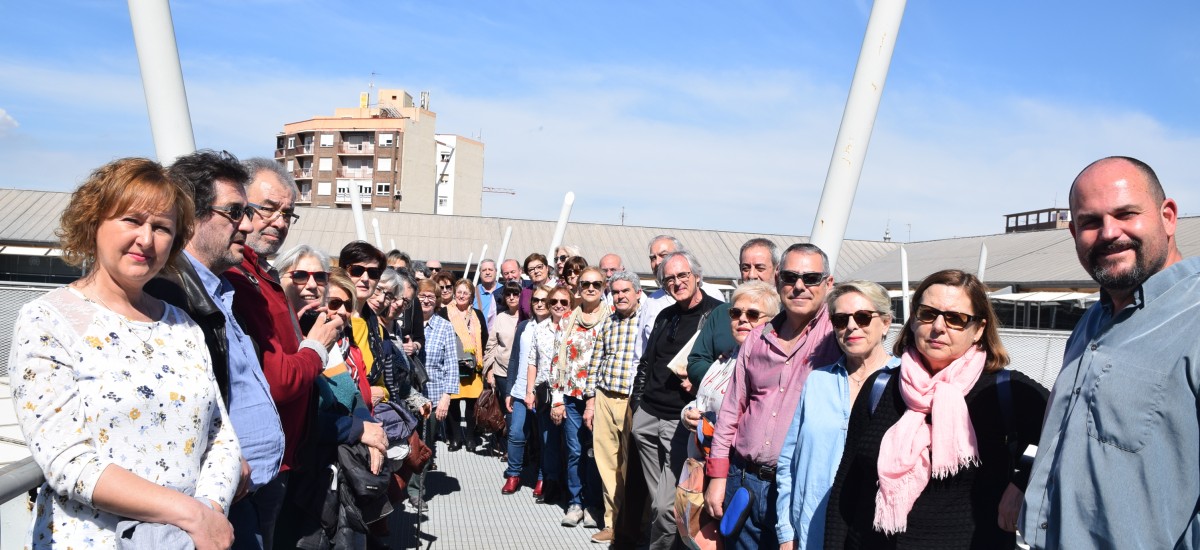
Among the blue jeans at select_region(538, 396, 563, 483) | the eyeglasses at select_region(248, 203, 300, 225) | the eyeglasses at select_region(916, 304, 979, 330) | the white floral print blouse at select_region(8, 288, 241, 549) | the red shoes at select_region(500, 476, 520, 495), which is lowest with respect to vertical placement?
the red shoes at select_region(500, 476, 520, 495)

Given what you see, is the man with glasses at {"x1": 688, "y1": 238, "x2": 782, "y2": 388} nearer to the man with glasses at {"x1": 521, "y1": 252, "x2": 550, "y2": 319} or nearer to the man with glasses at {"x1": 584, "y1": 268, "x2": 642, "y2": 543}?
the man with glasses at {"x1": 584, "y1": 268, "x2": 642, "y2": 543}

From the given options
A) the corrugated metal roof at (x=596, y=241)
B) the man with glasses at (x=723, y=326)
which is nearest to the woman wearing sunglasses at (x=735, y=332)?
the man with glasses at (x=723, y=326)

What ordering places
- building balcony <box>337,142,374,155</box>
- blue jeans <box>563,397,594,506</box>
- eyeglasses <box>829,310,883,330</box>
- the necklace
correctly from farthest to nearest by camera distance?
building balcony <box>337,142,374,155</box> < blue jeans <box>563,397,594,506</box> < eyeglasses <box>829,310,883,330</box> < the necklace

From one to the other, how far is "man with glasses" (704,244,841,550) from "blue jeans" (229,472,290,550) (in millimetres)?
1934

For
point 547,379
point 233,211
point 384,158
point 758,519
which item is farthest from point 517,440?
point 384,158

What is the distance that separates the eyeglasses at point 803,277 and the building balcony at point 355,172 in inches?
3385

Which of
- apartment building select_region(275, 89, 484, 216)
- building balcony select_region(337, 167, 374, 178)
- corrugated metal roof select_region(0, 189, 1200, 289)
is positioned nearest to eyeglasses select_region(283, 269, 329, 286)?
corrugated metal roof select_region(0, 189, 1200, 289)

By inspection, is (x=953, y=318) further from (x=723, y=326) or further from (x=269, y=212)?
(x=269, y=212)

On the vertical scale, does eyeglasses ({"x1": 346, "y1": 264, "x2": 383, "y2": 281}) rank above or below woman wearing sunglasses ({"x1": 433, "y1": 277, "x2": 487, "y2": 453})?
above

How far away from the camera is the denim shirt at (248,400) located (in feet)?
9.68

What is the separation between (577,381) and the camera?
311 inches

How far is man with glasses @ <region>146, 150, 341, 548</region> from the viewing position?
110 inches

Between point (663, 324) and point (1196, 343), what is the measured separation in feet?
14.1

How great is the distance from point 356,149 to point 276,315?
88.2 metres
